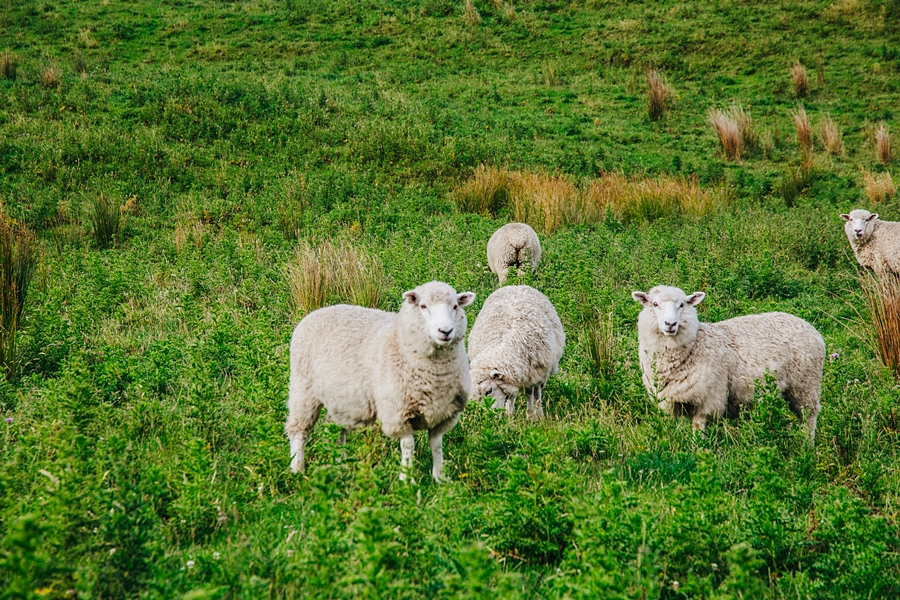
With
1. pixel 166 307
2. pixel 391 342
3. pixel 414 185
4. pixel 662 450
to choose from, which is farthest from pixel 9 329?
pixel 414 185

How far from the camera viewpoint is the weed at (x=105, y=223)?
34.8ft

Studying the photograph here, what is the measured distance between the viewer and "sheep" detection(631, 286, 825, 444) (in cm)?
499

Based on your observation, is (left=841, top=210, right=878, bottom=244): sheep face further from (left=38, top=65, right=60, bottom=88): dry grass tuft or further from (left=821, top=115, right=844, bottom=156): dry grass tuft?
(left=38, top=65, right=60, bottom=88): dry grass tuft

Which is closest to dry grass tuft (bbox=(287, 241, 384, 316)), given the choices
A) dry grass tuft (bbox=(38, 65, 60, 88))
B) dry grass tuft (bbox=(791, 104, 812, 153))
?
dry grass tuft (bbox=(38, 65, 60, 88))

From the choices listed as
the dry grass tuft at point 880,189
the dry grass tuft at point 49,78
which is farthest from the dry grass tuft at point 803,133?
the dry grass tuft at point 49,78

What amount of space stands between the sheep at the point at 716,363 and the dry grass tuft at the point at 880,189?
10.0m

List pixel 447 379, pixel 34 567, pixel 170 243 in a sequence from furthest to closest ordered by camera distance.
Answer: pixel 170 243 → pixel 447 379 → pixel 34 567

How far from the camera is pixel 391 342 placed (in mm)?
4355

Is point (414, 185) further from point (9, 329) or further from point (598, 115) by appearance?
point (9, 329)

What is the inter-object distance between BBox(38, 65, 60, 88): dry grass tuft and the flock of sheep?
1472cm

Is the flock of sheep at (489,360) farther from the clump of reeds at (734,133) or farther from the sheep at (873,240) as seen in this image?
the clump of reeds at (734,133)

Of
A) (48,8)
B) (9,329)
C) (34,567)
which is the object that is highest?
(48,8)

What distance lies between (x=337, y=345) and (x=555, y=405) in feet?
6.92

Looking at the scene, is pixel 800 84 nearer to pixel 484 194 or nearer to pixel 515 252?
Result: pixel 484 194
